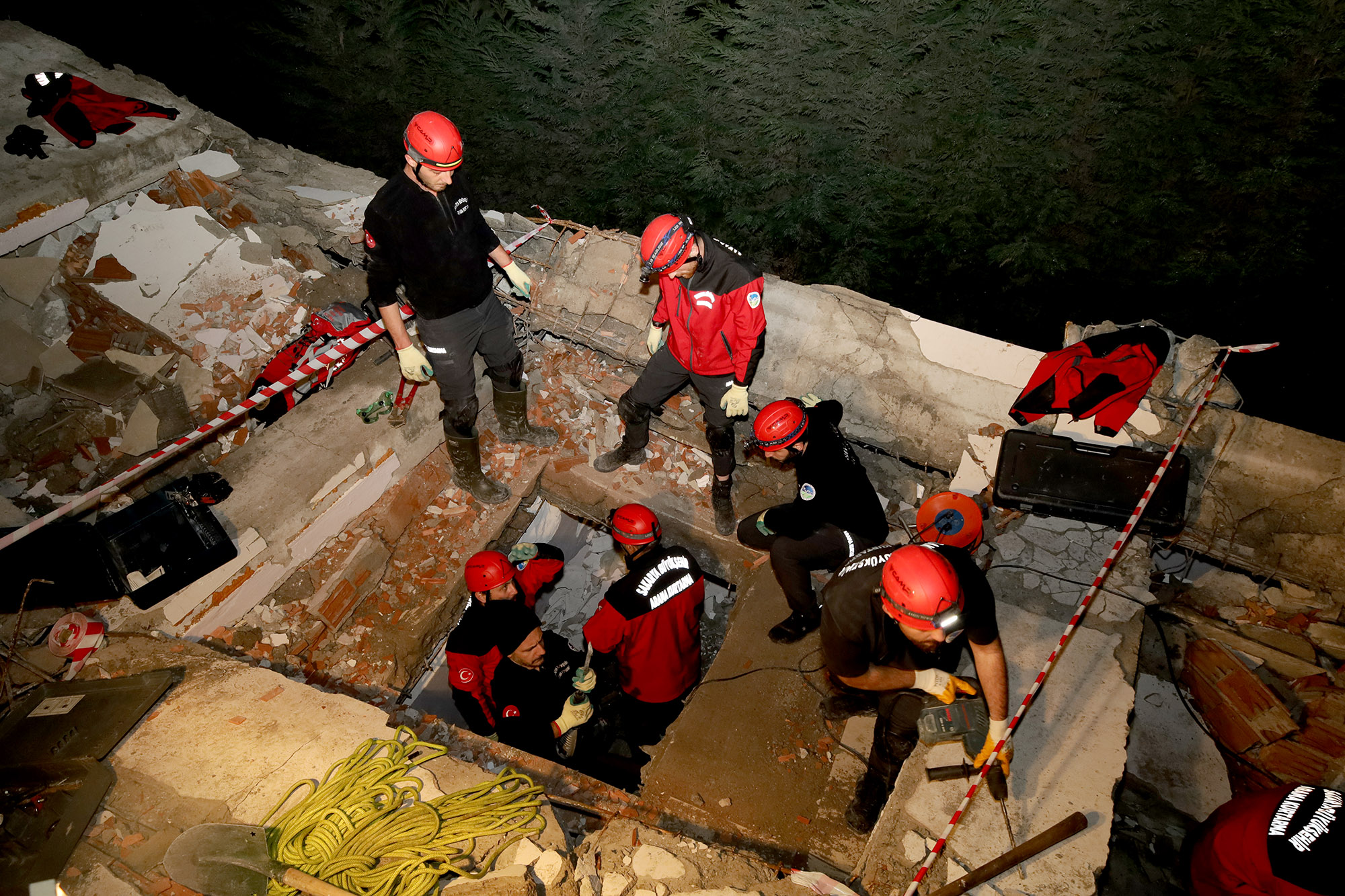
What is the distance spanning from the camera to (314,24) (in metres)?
7.81

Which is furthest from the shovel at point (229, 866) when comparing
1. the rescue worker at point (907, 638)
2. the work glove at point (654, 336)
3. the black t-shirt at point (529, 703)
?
the work glove at point (654, 336)

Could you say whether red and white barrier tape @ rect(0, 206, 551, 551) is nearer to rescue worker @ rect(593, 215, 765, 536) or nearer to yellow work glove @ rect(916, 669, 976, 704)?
rescue worker @ rect(593, 215, 765, 536)

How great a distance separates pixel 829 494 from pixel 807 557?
0.45 meters

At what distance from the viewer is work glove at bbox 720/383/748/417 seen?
390 cm

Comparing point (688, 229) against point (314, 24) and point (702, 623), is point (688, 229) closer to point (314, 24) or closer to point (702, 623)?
point (702, 623)

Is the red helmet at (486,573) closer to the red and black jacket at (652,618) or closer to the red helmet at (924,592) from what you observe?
the red and black jacket at (652,618)

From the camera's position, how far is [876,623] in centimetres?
283

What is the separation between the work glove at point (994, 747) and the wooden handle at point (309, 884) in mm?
2678

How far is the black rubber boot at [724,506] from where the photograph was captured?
4.45m

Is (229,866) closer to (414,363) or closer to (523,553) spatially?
(523,553)

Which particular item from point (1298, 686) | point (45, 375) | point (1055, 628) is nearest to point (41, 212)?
point (45, 375)

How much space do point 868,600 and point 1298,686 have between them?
3.15m

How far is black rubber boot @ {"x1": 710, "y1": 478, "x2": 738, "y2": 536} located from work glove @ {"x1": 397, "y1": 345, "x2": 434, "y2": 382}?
6.56 ft

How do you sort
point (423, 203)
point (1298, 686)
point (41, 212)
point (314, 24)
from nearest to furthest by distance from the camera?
point (423, 203), point (1298, 686), point (41, 212), point (314, 24)
